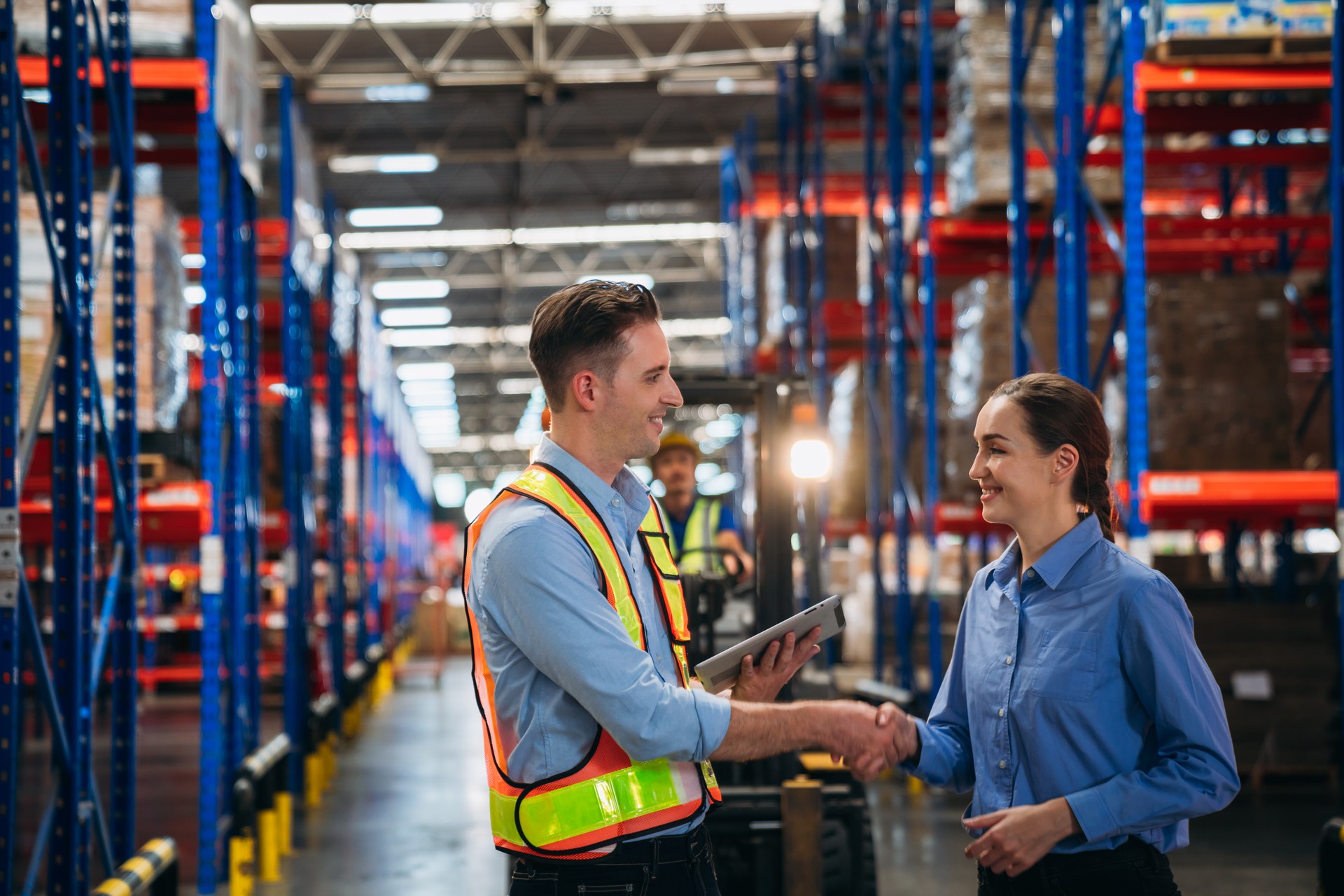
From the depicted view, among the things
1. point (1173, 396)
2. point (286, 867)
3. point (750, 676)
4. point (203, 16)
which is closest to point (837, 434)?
point (1173, 396)

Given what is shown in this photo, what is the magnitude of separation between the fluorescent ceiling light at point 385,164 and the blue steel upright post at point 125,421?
46.7 ft

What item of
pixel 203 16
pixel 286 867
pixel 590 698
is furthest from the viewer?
pixel 286 867

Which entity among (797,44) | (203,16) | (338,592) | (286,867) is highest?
(797,44)

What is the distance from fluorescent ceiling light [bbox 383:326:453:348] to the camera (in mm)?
32812

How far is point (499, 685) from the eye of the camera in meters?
2.26

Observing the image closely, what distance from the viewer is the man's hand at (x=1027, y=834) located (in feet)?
7.61

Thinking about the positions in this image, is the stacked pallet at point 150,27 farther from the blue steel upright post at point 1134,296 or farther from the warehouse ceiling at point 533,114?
the warehouse ceiling at point 533,114

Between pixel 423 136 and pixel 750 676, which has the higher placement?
pixel 423 136

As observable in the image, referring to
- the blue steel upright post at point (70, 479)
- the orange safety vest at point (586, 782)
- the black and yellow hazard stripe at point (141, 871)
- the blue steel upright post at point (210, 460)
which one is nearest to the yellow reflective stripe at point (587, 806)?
the orange safety vest at point (586, 782)

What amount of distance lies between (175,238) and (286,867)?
141 inches

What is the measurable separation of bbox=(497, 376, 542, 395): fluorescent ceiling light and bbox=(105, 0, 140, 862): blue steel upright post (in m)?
33.8

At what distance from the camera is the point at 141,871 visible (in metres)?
4.75

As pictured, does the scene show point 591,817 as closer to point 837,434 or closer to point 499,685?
point 499,685

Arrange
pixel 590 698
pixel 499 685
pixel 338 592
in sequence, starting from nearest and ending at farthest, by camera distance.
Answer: pixel 590 698 < pixel 499 685 < pixel 338 592
